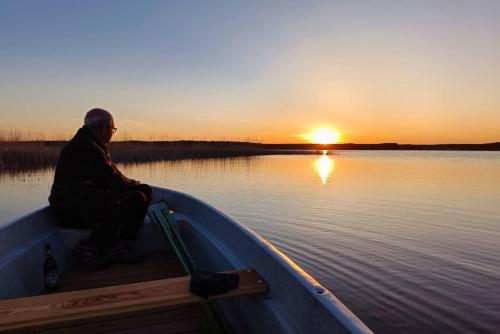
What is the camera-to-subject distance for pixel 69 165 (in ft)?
10.3

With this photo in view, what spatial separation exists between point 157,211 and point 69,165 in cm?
98

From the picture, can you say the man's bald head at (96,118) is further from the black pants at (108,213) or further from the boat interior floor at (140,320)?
the boat interior floor at (140,320)

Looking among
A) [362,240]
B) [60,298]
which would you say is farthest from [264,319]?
[362,240]

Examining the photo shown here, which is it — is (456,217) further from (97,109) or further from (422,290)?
(97,109)

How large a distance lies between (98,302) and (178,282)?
1.35ft

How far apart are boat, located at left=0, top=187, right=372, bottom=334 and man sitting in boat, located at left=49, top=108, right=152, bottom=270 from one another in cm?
15

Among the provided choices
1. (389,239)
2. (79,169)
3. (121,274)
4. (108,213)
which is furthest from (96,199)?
(389,239)

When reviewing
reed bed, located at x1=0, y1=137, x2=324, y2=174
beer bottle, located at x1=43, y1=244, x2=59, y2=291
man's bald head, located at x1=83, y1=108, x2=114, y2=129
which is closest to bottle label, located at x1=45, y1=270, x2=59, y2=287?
beer bottle, located at x1=43, y1=244, x2=59, y2=291

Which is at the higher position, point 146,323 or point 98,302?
point 98,302

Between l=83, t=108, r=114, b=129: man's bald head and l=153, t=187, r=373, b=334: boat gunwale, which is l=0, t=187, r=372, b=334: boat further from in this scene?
l=83, t=108, r=114, b=129: man's bald head

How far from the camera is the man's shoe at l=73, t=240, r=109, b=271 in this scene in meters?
3.10

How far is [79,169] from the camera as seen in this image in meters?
3.16

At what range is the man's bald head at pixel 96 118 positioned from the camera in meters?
3.39

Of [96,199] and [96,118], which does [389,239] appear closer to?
[96,199]
